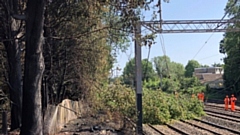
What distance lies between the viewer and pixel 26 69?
7289mm

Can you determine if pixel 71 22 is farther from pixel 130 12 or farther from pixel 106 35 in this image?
pixel 130 12

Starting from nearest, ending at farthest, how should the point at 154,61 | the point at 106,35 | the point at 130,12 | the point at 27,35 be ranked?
the point at 27,35
the point at 130,12
the point at 106,35
the point at 154,61

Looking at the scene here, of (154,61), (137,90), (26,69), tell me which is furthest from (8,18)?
(154,61)

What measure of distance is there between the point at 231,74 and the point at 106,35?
42.5 meters

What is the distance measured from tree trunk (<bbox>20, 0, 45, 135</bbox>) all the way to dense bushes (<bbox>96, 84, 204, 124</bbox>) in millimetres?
8276

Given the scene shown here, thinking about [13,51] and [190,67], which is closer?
[13,51]

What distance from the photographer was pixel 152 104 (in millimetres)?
22469

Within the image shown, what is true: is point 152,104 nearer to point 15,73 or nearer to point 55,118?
point 55,118

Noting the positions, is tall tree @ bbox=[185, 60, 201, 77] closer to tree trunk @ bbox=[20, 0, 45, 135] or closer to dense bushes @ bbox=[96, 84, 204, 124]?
dense bushes @ bbox=[96, 84, 204, 124]

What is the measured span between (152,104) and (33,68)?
1590 cm

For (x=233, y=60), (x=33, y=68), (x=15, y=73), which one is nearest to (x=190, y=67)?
(x=233, y=60)

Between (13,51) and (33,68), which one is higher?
(13,51)

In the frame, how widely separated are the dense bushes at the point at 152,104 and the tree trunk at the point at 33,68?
8276 millimetres

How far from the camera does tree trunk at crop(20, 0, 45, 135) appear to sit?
7070 mm
